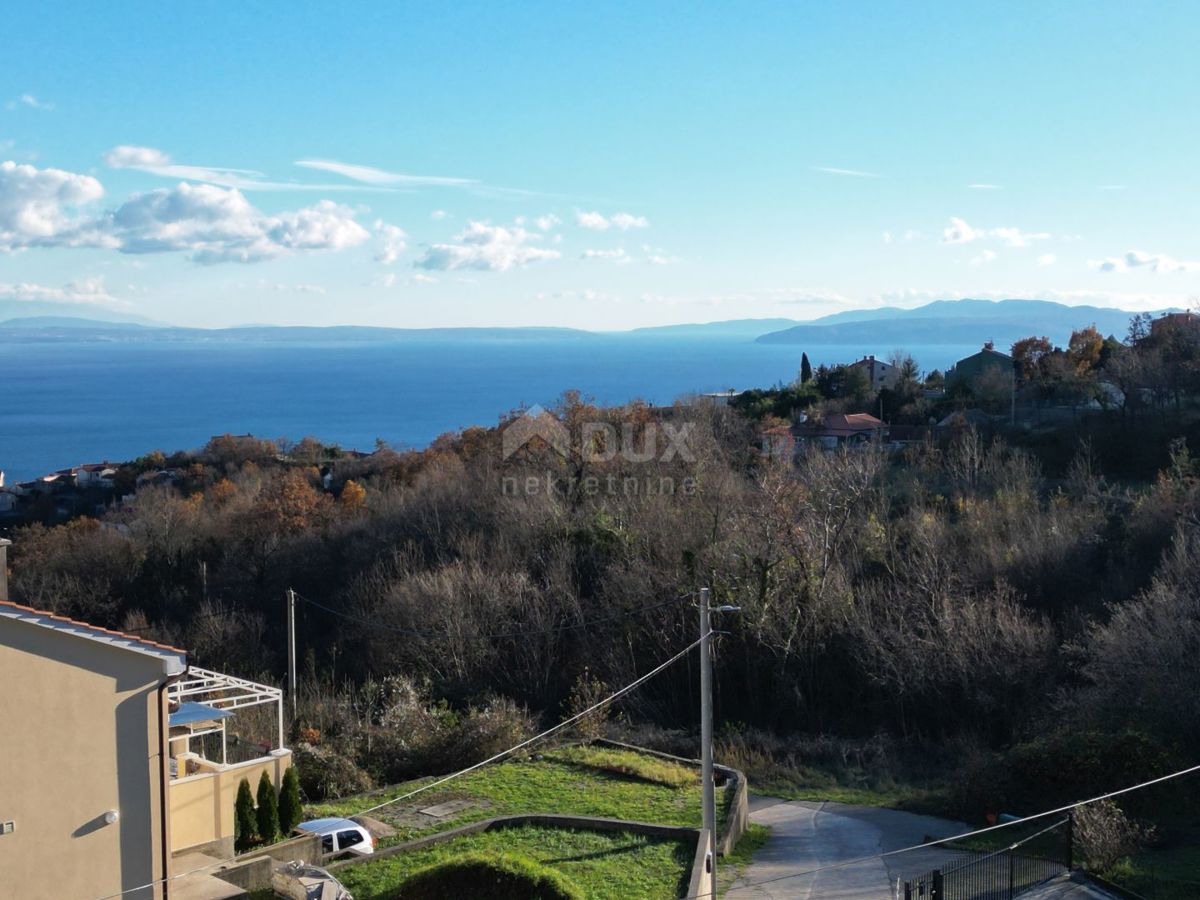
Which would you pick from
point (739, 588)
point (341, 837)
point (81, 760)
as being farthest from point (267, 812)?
point (739, 588)

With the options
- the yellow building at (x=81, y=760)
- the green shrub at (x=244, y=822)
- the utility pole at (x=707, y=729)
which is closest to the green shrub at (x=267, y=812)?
the green shrub at (x=244, y=822)

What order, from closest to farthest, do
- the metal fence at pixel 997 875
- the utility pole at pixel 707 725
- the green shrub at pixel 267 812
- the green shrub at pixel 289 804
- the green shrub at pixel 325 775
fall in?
the utility pole at pixel 707 725, the metal fence at pixel 997 875, the green shrub at pixel 267 812, the green shrub at pixel 289 804, the green shrub at pixel 325 775

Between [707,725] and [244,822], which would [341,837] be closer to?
[244,822]

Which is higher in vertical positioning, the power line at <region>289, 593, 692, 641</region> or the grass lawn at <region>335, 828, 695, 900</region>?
the grass lawn at <region>335, 828, 695, 900</region>

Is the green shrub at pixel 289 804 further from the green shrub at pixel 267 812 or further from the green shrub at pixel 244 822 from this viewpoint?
the green shrub at pixel 244 822

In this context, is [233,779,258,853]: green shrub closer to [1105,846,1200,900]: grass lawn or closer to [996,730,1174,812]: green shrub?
[1105,846,1200,900]: grass lawn

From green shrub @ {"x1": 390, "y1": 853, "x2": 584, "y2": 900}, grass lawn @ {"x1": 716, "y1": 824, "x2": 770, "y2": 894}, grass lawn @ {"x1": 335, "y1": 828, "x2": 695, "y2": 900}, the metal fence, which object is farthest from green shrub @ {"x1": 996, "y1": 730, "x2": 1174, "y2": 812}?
green shrub @ {"x1": 390, "y1": 853, "x2": 584, "y2": 900}

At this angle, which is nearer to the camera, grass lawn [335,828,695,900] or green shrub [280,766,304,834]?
grass lawn [335,828,695,900]
